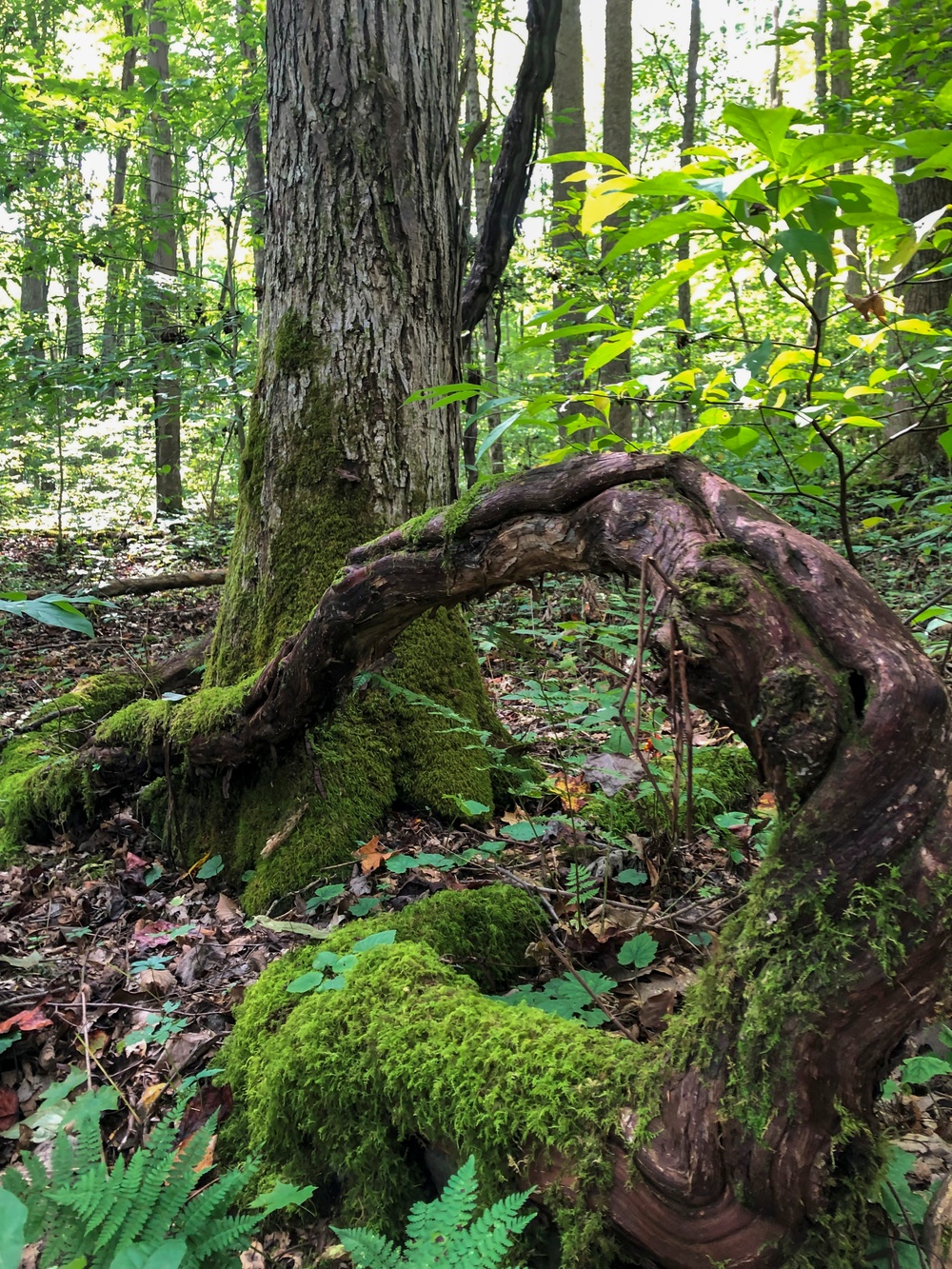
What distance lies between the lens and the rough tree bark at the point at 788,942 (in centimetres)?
128

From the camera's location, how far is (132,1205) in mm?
1566

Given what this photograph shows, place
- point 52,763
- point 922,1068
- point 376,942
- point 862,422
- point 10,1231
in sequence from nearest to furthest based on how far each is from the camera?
point 10,1231 < point 922,1068 < point 862,422 < point 376,942 < point 52,763

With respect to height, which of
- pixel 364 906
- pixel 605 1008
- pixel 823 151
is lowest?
pixel 364 906

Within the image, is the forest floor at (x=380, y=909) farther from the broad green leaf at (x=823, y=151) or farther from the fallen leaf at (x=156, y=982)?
the broad green leaf at (x=823, y=151)

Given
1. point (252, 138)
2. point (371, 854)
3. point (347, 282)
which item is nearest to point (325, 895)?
point (371, 854)

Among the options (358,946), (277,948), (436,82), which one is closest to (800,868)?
(358,946)

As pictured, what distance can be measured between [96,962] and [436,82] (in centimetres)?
408

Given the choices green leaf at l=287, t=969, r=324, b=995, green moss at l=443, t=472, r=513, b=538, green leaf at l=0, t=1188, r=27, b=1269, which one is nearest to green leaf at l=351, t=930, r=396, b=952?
green leaf at l=287, t=969, r=324, b=995

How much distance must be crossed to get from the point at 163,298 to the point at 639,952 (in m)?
6.97

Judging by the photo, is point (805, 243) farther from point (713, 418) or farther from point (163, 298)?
point (163, 298)

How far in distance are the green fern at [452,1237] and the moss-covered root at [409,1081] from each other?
0.16 meters

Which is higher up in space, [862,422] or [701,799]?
[862,422]

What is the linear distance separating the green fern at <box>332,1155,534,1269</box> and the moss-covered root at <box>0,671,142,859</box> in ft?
10.2

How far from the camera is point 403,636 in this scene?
11.3 ft
